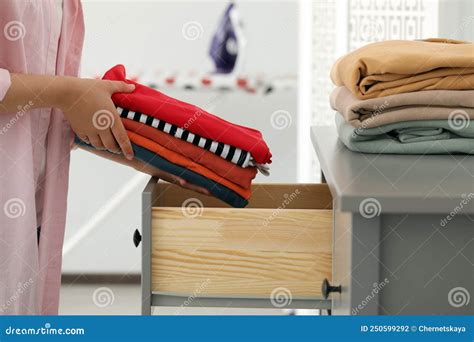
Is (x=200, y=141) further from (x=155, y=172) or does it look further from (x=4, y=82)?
(x=4, y=82)

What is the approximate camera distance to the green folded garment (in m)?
1.19

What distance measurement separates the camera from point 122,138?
49.6 inches

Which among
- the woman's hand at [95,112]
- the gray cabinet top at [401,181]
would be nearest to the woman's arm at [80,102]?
the woman's hand at [95,112]

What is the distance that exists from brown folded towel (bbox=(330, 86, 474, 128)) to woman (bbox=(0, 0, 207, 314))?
29 cm

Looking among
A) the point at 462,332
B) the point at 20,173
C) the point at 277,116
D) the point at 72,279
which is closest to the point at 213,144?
the point at 20,173

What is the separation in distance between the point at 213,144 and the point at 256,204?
233 mm

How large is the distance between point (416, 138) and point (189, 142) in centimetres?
36

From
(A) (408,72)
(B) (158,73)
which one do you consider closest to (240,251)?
(A) (408,72)

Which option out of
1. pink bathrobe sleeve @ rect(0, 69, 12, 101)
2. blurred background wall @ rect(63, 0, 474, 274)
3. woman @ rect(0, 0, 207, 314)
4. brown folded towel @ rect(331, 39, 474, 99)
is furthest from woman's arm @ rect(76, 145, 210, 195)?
blurred background wall @ rect(63, 0, 474, 274)

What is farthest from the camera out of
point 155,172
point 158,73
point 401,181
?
point 158,73

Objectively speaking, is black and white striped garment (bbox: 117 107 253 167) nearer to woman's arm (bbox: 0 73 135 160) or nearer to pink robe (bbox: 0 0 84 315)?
woman's arm (bbox: 0 73 135 160)

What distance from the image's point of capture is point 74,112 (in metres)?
1.25

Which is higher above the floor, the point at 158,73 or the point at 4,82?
the point at 158,73

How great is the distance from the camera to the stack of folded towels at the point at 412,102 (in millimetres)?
1190
